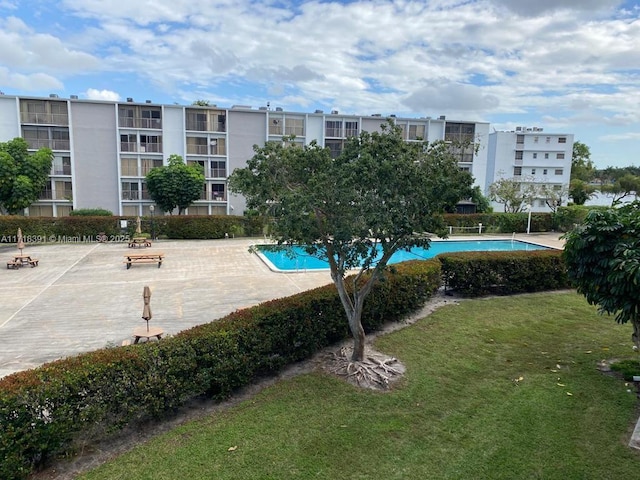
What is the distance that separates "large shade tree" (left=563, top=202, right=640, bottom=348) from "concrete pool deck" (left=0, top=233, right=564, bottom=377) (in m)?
4.78

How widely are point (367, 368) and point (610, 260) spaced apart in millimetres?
4592

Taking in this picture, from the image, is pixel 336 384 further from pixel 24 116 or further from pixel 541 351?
pixel 24 116

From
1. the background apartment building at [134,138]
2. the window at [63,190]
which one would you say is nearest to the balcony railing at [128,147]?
the background apartment building at [134,138]

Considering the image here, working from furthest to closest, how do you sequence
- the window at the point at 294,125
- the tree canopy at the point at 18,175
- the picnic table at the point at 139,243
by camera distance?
the window at the point at 294,125 → the tree canopy at the point at 18,175 → the picnic table at the point at 139,243

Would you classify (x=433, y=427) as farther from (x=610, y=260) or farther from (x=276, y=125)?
(x=276, y=125)

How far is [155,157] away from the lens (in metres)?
39.0

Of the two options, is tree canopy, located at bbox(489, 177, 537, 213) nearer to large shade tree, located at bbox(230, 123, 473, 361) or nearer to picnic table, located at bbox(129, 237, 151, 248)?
picnic table, located at bbox(129, 237, 151, 248)

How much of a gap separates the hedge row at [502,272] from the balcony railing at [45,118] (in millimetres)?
35465

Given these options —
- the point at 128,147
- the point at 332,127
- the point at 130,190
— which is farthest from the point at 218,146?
the point at 332,127

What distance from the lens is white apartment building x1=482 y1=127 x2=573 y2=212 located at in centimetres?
5431

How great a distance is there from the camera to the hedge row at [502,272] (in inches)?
539

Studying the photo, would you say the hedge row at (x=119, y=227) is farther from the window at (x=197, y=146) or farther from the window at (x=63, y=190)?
the window at (x=197, y=146)

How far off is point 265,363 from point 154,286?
9227 millimetres

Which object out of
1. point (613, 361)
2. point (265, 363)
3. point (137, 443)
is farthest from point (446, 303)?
point (137, 443)
